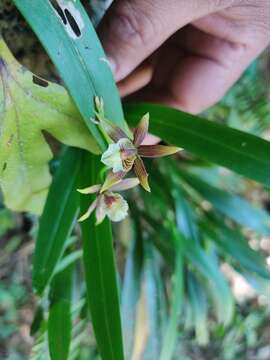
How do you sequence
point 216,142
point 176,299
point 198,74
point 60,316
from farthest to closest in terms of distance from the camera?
point 176,299 → point 198,74 → point 60,316 → point 216,142

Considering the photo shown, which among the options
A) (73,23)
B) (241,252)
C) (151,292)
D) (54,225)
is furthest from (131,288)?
(73,23)

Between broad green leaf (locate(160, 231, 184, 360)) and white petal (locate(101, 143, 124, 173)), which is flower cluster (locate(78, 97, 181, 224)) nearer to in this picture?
white petal (locate(101, 143, 124, 173))

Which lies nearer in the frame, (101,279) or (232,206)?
(101,279)

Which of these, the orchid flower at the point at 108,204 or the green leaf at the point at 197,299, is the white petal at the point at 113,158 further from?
the green leaf at the point at 197,299

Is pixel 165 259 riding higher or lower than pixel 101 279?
lower

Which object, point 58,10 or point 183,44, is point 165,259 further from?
point 58,10

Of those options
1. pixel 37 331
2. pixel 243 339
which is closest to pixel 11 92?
pixel 37 331

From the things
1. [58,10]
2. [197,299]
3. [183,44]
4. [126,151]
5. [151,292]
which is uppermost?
[58,10]
